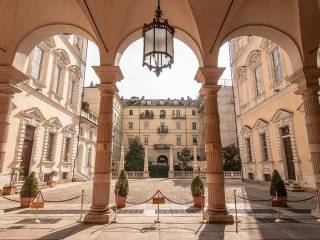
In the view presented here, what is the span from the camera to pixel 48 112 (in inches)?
643

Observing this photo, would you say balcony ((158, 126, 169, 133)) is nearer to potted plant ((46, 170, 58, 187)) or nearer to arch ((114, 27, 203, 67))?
potted plant ((46, 170, 58, 187))

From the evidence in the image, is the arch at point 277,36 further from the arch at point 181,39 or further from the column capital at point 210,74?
the column capital at point 210,74

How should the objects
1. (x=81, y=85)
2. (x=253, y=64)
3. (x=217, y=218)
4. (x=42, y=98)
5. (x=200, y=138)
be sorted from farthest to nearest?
(x=200, y=138) < (x=81, y=85) < (x=253, y=64) < (x=42, y=98) < (x=217, y=218)

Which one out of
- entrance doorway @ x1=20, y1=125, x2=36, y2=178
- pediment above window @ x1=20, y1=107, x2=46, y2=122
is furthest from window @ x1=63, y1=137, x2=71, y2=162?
entrance doorway @ x1=20, y1=125, x2=36, y2=178

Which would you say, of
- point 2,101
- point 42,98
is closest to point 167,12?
point 2,101

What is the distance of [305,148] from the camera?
1274cm

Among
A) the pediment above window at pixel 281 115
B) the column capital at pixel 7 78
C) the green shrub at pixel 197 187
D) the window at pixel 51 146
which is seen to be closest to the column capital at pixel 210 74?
the green shrub at pixel 197 187

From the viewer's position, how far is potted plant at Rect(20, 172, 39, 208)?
29.3 ft

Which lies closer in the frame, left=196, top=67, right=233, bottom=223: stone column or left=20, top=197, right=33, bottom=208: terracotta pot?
left=196, top=67, right=233, bottom=223: stone column

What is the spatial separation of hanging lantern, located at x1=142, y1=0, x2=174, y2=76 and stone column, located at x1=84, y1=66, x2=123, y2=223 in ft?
8.61

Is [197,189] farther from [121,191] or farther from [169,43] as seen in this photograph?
[169,43]

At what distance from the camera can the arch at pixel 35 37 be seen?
23.3ft

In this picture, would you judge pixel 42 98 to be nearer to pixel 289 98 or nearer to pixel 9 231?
pixel 9 231

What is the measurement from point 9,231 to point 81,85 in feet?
59.8
